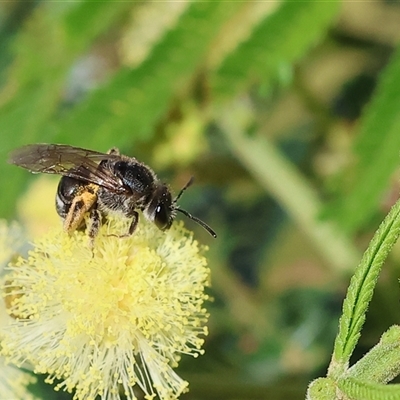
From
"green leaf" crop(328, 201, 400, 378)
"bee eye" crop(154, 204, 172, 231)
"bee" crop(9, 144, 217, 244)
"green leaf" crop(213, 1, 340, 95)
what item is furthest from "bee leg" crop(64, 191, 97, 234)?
"green leaf" crop(328, 201, 400, 378)

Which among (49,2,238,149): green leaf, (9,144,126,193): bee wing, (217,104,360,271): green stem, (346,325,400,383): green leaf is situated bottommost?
(346,325,400,383): green leaf

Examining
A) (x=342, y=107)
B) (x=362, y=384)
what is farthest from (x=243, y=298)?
(x=362, y=384)

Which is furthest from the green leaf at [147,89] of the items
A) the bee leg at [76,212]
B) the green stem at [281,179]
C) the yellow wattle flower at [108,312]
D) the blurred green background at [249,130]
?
the green stem at [281,179]

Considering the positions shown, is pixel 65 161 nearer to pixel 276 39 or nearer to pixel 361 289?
pixel 276 39

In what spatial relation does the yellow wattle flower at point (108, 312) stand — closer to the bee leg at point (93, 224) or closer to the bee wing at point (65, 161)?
the bee leg at point (93, 224)

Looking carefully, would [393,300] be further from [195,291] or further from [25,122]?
[25,122]

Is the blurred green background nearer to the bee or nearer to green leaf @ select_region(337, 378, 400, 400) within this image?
the bee
